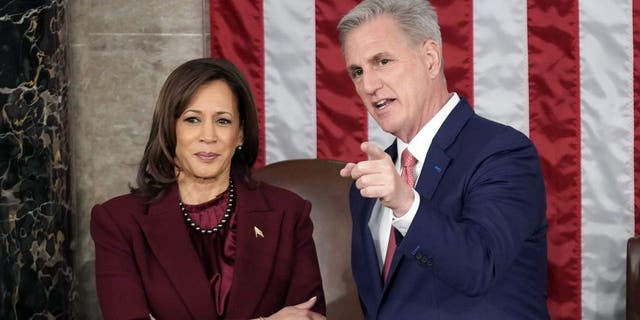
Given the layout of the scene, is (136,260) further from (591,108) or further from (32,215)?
(591,108)

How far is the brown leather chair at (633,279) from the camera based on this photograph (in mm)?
3174

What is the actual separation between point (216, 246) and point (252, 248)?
4.0 inches

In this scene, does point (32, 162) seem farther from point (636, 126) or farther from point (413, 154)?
point (636, 126)

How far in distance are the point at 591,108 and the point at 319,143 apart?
1.11 metres

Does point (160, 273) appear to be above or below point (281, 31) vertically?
below

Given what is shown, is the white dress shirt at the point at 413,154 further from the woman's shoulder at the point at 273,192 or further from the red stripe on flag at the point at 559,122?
the red stripe on flag at the point at 559,122

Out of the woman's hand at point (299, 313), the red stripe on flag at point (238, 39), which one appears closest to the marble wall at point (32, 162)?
the red stripe on flag at point (238, 39)

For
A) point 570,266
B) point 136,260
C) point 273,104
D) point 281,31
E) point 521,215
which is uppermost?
point 281,31

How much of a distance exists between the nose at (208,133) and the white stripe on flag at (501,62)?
150 centimetres

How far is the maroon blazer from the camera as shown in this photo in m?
2.44

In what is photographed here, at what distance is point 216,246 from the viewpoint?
8.44 ft

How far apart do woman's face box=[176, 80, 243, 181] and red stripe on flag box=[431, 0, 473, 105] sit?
54.7 inches

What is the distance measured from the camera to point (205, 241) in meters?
2.56

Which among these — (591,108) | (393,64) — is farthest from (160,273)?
(591,108)
